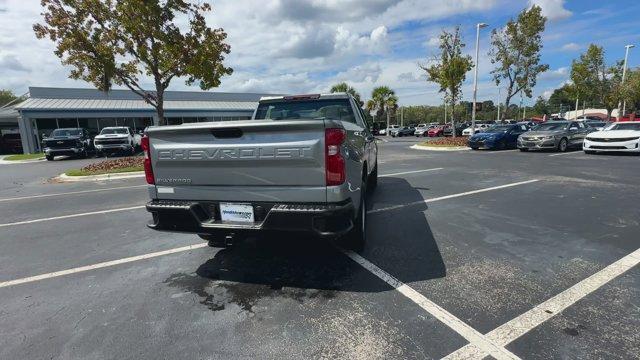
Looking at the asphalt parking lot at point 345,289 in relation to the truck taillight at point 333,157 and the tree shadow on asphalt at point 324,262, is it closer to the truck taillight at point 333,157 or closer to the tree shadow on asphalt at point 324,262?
the tree shadow on asphalt at point 324,262

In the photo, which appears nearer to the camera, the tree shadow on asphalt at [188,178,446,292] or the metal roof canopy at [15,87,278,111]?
the tree shadow on asphalt at [188,178,446,292]

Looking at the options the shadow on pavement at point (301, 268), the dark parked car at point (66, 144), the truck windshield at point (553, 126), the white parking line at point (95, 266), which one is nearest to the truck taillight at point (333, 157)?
the shadow on pavement at point (301, 268)

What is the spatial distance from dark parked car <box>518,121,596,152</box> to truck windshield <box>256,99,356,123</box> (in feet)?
47.6

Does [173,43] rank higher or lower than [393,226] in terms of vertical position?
higher

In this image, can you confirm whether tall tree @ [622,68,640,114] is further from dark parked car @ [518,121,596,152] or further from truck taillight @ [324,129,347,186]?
truck taillight @ [324,129,347,186]

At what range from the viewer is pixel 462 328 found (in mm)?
2789

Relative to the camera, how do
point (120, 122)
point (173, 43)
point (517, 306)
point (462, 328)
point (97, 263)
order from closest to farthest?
point (462, 328) < point (517, 306) < point (97, 263) < point (173, 43) < point (120, 122)

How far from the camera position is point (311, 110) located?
5.86 metres

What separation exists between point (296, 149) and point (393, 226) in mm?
2805

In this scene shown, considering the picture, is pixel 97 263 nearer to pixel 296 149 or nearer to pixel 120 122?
pixel 296 149

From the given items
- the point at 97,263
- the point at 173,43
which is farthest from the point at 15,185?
the point at 97,263

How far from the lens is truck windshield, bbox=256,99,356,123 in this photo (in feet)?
19.0

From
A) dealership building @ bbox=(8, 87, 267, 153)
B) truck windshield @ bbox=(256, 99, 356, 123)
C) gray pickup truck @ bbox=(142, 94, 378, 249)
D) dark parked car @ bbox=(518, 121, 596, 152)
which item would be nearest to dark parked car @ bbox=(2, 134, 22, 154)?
dealership building @ bbox=(8, 87, 267, 153)

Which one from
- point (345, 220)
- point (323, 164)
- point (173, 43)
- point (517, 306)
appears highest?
point (173, 43)
